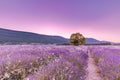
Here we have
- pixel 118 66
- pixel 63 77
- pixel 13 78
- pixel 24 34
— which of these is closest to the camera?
pixel 63 77

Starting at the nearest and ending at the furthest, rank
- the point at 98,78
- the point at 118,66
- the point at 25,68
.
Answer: the point at 25,68 → the point at 118,66 → the point at 98,78

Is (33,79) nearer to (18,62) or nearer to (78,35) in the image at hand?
(18,62)

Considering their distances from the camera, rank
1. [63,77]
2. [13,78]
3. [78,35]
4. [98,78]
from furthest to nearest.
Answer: [78,35] < [98,78] < [13,78] < [63,77]

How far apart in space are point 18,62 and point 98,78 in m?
3.21

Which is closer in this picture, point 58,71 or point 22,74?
point 58,71

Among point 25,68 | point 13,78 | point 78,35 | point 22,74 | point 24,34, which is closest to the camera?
point 13,78

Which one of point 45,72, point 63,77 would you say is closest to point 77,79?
point 63,77

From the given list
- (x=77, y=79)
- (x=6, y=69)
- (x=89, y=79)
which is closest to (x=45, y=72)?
(x=77, y=79)

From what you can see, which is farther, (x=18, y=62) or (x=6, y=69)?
(x=18, y=62)

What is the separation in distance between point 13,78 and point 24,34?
168494 millimetres

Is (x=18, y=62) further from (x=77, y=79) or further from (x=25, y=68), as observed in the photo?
(x=77, y=79)

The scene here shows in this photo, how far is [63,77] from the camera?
4.09 m

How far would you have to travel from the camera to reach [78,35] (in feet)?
195

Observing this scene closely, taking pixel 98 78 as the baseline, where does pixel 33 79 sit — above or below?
above
